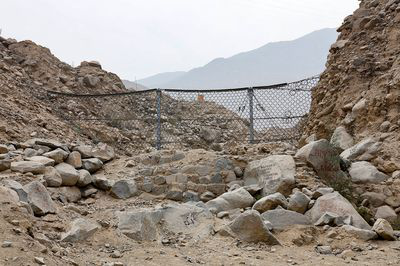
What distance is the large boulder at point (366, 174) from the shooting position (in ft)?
20.3

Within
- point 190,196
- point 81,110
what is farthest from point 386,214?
point 81,110

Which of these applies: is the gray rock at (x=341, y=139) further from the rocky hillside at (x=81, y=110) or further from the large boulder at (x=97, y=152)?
the large boulder at (x=97, y=152)

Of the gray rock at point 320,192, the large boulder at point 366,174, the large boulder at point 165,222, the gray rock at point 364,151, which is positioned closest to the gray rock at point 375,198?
the large boulder at point 366,174

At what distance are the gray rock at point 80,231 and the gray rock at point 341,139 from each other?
13.6 ft

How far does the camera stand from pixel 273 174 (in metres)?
6.35

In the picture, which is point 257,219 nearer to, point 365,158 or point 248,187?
point 248,187

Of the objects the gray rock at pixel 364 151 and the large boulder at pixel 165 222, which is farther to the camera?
the gray rock at pixel 364 151

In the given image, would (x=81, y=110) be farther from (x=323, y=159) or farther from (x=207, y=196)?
(x=323, y=159)

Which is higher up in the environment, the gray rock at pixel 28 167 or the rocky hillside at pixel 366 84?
the rocky hillside at pixel 366 84

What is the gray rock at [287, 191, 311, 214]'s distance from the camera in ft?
18.1

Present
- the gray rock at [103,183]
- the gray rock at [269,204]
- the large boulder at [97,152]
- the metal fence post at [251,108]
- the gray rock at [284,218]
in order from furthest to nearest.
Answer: the metal fence post at [251,108] → the large boulder at [97,152] → the gray rock at [103,183] → the gray rock at [269,204] → the gray rock at [284,218]

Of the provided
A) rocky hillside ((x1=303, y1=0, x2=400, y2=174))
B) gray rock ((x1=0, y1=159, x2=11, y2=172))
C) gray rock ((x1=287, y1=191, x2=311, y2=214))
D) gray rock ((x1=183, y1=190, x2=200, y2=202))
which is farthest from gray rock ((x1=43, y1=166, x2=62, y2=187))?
rocky hillside ((x1=303, y1=0, x2=400, y2=174))

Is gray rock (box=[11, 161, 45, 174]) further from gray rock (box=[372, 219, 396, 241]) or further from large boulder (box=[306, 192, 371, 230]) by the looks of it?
gray rock (box=[372, 219, 396, 241])

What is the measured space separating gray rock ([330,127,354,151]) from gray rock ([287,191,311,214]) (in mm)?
1917
